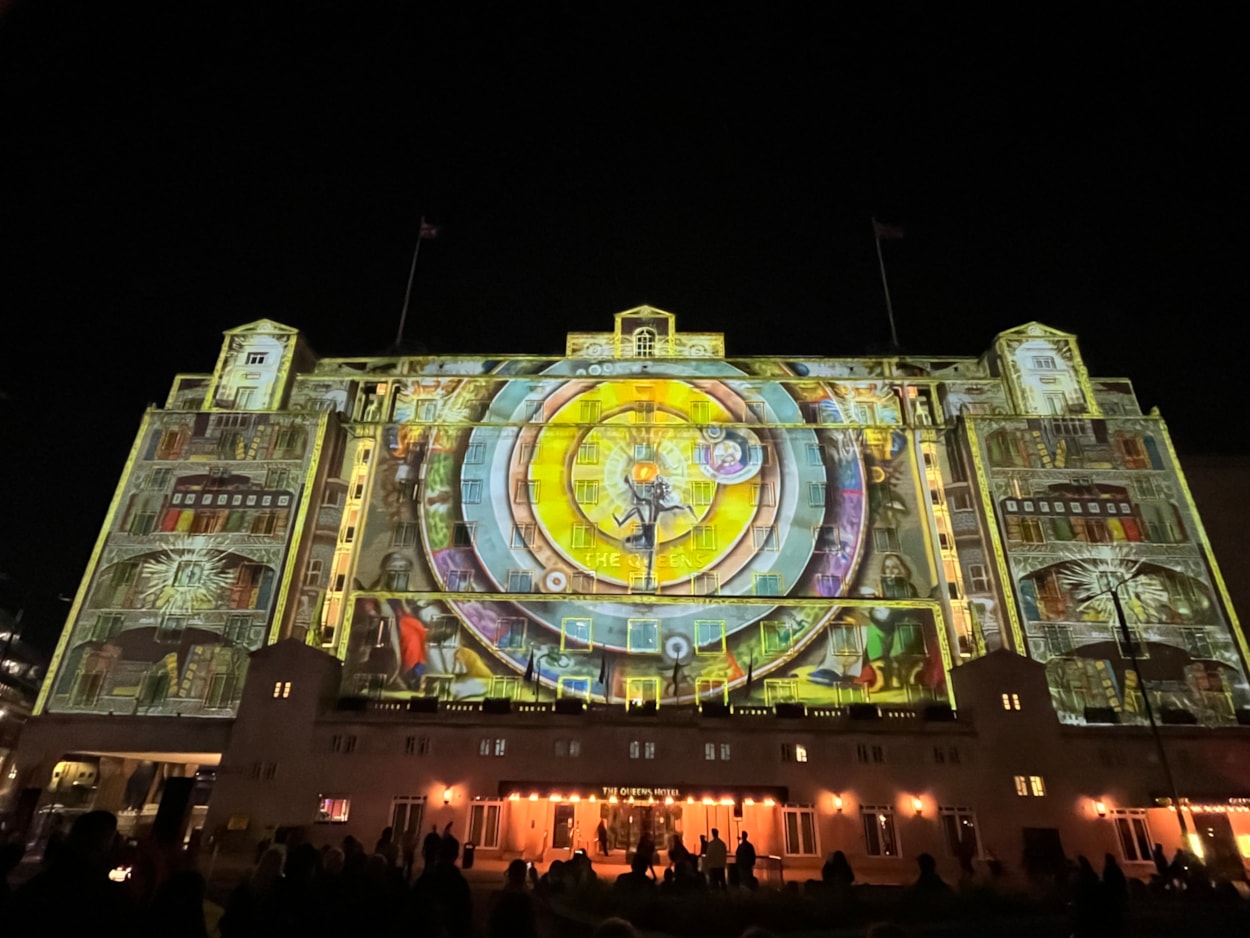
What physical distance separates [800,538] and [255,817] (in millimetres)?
29804

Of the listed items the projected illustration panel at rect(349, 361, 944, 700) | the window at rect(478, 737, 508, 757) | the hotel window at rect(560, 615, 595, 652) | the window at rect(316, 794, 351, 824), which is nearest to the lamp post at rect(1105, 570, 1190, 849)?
the projected illustration panel at rect(349, 361, 944, 700)

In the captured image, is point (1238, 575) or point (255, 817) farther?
point (1238, 575)

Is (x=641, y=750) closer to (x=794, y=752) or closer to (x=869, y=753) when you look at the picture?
(x=794, y=752)

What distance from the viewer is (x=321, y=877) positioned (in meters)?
8.10

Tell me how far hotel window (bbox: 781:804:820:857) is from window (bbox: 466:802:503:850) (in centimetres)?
1259

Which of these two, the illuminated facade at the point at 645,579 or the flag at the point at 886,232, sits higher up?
the flag at the point at 886,232

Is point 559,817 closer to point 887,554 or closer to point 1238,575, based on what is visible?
point 887,554

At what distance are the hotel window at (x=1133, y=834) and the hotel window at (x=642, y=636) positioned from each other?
21.6 m

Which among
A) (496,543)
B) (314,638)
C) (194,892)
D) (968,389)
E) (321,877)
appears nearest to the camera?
(194,892)

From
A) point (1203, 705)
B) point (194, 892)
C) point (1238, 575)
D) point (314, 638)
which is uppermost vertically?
point (1238, 575)

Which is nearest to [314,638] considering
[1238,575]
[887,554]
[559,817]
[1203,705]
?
[559,817]

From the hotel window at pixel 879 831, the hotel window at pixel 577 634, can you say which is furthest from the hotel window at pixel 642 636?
the hotel window at pixel 879 831

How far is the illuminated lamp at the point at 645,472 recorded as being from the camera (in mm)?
44969

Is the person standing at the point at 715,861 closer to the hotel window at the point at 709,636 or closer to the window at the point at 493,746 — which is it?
the window at the point at 493,746
